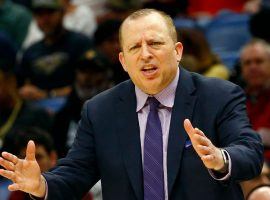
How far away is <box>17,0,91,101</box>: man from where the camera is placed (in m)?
6.62

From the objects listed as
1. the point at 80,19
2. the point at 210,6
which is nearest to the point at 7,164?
the point at 80,19

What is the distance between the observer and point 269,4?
653 cm

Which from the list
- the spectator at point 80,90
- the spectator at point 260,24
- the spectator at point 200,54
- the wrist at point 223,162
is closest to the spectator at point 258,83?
the spectator at point 200,54

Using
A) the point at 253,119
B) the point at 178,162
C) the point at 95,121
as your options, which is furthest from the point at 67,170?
the point at 253,119

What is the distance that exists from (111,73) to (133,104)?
9.93 ft

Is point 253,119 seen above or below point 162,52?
below

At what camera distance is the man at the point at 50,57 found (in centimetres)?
662

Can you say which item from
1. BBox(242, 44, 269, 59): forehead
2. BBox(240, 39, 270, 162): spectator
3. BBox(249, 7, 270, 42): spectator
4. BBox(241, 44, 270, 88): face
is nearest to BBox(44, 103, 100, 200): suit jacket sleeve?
BBox(240, 39, 270, 162): spectator

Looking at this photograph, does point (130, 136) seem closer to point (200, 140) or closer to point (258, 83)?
point (200, 140)

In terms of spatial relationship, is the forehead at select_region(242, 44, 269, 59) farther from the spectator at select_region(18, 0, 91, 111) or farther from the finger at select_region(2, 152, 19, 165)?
the finger at select_region(2, 152, 19, 165)

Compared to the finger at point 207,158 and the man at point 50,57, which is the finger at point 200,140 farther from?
the man at point 50,57

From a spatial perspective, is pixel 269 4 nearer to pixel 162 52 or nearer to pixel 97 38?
pixel 97 38

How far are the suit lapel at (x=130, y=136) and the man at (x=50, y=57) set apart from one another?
137 inches

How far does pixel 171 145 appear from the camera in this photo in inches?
116
